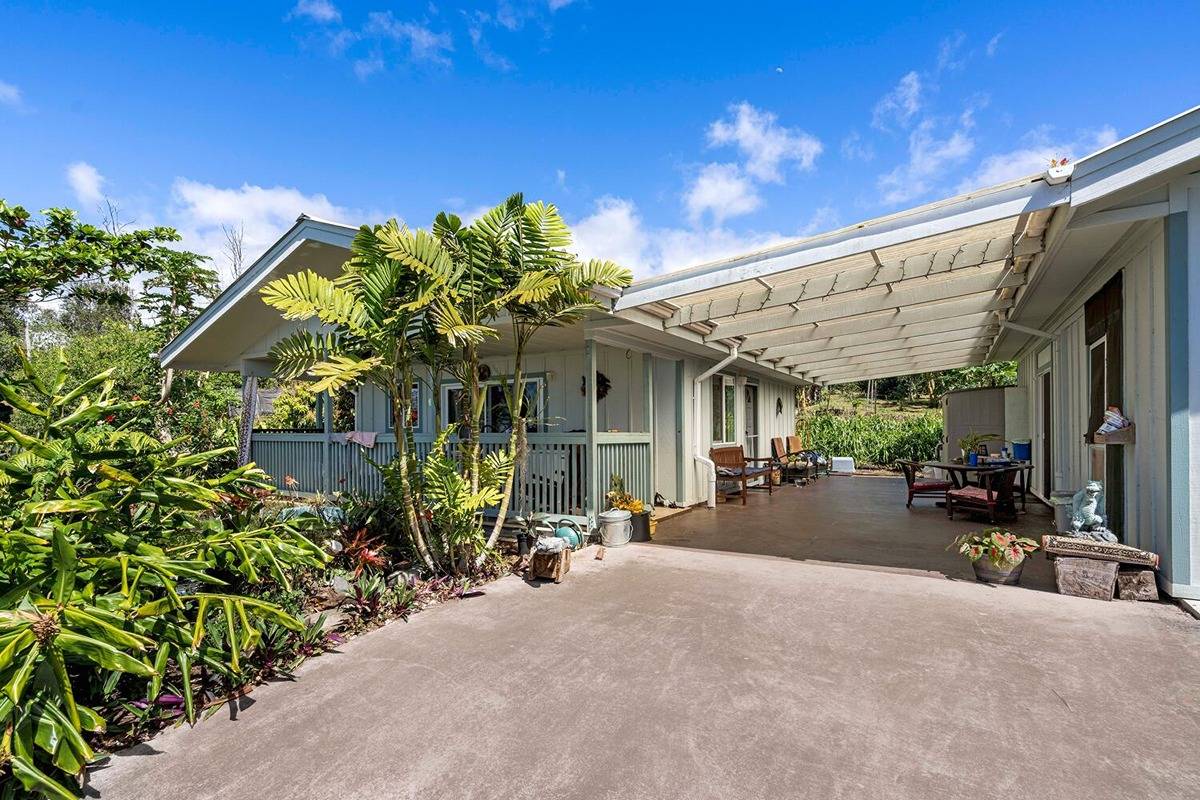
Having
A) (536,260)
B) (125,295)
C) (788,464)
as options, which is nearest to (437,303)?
(536,260)

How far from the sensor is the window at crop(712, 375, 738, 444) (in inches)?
389

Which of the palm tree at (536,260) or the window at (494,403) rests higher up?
the palm tree at (536,260)

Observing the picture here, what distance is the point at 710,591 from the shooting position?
14.4ft

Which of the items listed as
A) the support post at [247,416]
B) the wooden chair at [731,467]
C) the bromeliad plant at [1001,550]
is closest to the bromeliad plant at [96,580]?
the bromeliad plant at [1001,550]

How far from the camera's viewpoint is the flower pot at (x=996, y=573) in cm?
438

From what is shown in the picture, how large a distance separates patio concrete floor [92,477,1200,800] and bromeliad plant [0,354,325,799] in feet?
1.23

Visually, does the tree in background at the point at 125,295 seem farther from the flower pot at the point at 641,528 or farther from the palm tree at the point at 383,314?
the flower pot at the point at 641,528

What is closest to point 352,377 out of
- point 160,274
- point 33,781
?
point 33,781

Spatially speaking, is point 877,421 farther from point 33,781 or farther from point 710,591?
point 33,781

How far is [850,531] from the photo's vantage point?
22.3ft

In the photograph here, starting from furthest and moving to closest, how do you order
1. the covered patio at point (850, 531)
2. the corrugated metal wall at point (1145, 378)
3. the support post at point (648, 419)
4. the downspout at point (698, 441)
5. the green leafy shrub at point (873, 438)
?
the green leafy shrub at point (873, 438)
the downspout at point (698, 441)
the support post at point (648, 419)
the covered patio at point (850, 531)
the corrugated metal wall at point (1145, 378)

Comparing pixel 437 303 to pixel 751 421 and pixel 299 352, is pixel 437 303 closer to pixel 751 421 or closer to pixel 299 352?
pixel 299 352

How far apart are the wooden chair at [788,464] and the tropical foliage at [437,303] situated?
860 centimetres

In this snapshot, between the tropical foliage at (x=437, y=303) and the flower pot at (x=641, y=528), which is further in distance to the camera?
the flower pot at (x=641, y=528)
